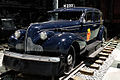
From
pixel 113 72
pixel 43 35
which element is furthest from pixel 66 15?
pixel 113 72

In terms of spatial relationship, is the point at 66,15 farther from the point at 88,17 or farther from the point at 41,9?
the point at 41,9

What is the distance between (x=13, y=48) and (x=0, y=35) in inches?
194

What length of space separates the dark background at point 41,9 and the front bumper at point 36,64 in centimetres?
605

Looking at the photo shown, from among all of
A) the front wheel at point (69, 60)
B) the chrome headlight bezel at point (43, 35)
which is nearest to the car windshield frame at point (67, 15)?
the front wheel at point (69, 60)

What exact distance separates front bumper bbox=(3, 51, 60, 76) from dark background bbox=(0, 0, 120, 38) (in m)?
6.05

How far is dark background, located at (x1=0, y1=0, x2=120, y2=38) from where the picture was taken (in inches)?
468

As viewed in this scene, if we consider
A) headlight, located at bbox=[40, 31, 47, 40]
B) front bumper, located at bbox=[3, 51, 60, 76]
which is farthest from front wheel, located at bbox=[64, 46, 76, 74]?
headlight, located at bbox=[40, 31, 47, 40]

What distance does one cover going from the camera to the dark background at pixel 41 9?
1190 centimetres

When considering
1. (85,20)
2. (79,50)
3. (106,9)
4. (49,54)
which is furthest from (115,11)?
(49,54)

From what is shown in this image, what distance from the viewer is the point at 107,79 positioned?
3.70 m

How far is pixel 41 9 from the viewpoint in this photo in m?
17.0

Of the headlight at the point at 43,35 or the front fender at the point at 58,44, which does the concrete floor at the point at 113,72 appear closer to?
the front fender at the point at 58,44

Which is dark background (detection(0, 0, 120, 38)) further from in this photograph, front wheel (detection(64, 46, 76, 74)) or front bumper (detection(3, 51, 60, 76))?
front bumper (detection(3, 51, 60, 76))

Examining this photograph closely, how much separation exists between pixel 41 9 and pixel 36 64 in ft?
47.9
